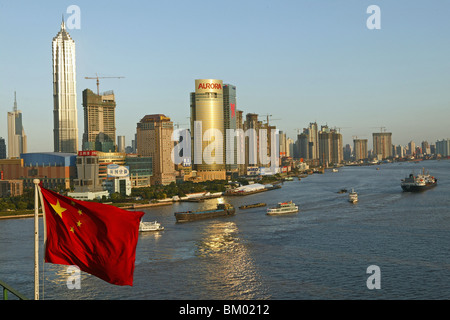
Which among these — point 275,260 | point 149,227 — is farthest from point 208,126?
point 275,260

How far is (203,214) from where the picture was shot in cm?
5453

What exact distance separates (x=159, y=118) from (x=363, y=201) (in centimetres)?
8413

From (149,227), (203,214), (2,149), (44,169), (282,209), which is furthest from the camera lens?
(2,149)

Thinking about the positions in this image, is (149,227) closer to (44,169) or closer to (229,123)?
(44,169)

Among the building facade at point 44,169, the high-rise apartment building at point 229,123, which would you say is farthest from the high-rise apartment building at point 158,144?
the high-rise apartment building at point 229,123

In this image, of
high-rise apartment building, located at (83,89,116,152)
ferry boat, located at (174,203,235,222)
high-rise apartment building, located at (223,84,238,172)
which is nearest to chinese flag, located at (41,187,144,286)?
ferry boat, located at (174,203,235,222)

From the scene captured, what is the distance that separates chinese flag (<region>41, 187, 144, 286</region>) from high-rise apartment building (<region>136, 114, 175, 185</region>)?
107561 millimetres

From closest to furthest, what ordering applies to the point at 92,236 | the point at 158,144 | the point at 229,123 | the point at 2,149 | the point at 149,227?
the point at 92,236, the point at 149,227, the point at 158,144, the point at 229,123, the point at 2,149

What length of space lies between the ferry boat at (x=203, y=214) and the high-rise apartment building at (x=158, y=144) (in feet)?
190

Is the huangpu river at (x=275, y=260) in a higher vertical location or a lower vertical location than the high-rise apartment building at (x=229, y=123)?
lower

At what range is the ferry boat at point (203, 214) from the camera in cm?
5116

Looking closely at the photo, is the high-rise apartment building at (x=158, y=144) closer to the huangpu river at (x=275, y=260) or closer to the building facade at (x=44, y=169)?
the building facade at (x=44, y=169)

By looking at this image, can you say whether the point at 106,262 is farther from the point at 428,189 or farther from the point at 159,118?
the point at 159,118

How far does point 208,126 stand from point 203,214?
288 ft
